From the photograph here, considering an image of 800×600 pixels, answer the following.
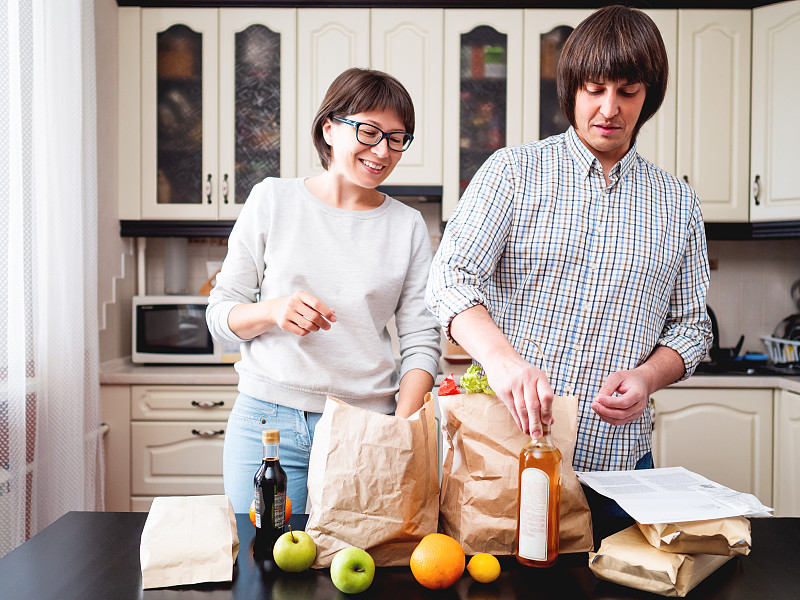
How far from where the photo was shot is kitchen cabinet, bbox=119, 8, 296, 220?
2664mm

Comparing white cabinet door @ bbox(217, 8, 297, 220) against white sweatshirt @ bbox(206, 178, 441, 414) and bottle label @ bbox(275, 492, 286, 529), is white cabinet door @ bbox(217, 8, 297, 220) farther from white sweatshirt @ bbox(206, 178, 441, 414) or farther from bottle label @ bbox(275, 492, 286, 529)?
bottle label @ bbox(275, 492, 286, 529)

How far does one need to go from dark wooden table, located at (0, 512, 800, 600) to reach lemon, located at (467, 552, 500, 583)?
0.01 meters

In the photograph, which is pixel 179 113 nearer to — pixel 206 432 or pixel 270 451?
pixel 206 432

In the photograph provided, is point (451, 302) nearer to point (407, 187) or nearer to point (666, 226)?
point (666, 226)

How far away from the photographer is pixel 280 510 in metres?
0.90

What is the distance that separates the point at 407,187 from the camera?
8.85 ft

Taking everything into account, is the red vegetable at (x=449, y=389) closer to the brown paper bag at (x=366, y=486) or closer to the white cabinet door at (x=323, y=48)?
the brown paper bag at (x=366, y=486)

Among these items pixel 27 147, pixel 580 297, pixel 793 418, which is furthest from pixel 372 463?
pixel 793 418

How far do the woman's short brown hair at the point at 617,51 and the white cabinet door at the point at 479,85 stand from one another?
1641mm

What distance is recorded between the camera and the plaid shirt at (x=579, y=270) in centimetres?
108

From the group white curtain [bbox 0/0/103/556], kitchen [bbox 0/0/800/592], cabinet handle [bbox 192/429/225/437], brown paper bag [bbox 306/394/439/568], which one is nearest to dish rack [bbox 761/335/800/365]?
kitchen [bbox 0/0/800/592]

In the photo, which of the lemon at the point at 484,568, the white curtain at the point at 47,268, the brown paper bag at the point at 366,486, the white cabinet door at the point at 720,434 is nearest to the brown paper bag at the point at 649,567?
the lemon at the point at 484,568

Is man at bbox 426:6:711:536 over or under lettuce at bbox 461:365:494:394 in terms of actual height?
over

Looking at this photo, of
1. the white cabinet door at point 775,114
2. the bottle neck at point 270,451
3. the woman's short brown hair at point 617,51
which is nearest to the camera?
the bottle neck at point 270,451
